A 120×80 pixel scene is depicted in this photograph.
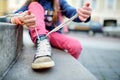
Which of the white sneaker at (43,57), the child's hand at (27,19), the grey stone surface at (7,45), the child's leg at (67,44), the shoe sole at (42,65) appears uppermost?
the child's hand at (27,19)

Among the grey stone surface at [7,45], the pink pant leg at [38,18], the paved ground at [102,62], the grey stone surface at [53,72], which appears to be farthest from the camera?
the paved ground at [102,62]

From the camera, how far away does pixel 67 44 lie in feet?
8.63

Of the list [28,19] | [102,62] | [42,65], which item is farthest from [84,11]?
[102,62]

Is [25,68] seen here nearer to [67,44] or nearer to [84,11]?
[84,11]

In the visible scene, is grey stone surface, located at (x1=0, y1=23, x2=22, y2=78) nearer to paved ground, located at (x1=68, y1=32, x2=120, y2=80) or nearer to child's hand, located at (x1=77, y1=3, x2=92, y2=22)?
child's hand, located at (x1=77, y1=3, x2=92, y2=22)

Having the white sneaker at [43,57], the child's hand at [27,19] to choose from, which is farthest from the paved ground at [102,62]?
the child's hand at [27,19]

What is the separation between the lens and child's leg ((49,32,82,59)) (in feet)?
8.59

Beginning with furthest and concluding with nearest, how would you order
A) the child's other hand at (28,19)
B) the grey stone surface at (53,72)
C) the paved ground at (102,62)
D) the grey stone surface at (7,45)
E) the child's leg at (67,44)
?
the paved ground at (102,62) < the child's leg at (67,44) < the child's other hand at (28,19) < the grey stone surface at (53,72) < the grey stone surface at (7,45)

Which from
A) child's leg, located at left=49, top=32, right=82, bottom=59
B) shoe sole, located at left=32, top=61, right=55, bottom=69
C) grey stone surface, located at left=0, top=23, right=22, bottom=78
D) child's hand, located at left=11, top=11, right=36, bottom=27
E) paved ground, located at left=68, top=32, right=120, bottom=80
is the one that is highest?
child's hand, located at left=11, top=11, right=36, bottom=27

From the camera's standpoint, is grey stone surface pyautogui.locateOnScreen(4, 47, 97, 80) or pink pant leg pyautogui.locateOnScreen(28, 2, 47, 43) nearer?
grey stone surface pyautogui.locateOnScreen(4, 47, 97, 80)

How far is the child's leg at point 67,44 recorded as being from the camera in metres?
2.62

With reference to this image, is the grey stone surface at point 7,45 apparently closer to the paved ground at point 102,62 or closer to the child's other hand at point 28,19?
the child's other hand at point 28,19

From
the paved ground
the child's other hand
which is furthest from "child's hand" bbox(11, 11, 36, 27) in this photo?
the paved ground

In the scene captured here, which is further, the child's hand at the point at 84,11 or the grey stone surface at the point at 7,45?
the child's hand at the point at 84,11
